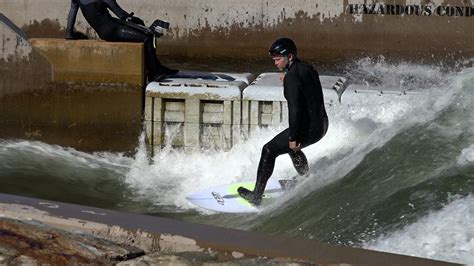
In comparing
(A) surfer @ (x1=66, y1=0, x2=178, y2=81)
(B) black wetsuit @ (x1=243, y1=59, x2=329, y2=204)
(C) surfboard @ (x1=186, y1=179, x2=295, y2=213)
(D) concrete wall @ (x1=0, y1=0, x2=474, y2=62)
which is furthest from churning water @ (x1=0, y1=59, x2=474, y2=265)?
(D) concrete wall @ (x1=0, y1=0, x2=474, y2=62)

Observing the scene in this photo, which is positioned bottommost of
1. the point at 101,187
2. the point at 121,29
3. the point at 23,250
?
the point at 101,187

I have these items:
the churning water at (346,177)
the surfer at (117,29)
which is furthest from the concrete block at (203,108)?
the surfer at (117,29)

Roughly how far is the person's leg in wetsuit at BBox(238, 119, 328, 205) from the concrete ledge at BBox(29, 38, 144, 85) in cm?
383

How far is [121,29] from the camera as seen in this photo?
13.6 m

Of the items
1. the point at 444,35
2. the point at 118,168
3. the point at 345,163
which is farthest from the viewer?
the point at 444,35

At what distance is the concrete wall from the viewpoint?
18812mm

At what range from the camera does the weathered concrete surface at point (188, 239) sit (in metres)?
5.66

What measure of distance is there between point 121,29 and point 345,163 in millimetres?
4582

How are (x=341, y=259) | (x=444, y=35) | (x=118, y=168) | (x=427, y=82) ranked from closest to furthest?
(x=341, y=259), (x=118, y=168), (x=427, y=82), (x=444, y=35)

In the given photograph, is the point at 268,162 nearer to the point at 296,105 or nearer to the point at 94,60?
the point at 296,105

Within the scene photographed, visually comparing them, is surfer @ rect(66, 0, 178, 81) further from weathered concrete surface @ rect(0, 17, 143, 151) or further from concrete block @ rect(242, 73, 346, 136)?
concrete block @ rect(242, 73, 346, 136)

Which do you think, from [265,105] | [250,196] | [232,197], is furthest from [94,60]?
[250,196]

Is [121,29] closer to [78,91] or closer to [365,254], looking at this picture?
[78,91]

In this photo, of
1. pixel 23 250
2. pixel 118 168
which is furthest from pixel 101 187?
pixel 23 250
